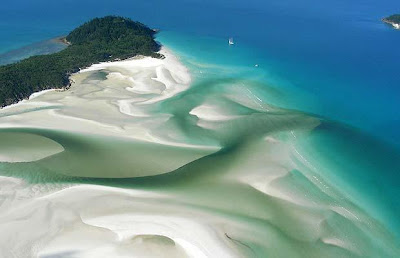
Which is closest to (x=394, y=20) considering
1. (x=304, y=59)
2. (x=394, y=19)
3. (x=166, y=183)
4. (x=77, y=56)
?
(x=394, y=19)

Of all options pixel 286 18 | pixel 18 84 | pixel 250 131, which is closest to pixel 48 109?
pixel 18 84

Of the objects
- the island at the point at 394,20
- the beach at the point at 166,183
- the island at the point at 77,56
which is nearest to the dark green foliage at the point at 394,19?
the island at the point at 394,20

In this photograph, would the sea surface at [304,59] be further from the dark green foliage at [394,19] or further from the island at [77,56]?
Result: the island at [77,56]

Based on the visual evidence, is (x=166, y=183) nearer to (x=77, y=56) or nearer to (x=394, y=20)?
(x=77, y=56)

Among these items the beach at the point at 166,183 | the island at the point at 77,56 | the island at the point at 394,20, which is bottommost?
the beach at the point at 166,183

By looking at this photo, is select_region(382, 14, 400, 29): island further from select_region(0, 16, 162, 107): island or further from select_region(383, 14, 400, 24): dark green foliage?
select_region(0, 16, 162, 107): island

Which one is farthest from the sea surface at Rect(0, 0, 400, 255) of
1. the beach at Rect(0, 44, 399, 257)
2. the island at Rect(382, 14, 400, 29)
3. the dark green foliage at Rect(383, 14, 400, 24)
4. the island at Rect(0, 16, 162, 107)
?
the island at Rect(0, 16, 162, 107)

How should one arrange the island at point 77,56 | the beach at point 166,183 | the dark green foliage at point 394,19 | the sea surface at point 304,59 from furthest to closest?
the dark green foliage at point 394,19 < the island at point 77,56 < the sea surface at point 304,59 < the beach at point 166,183
